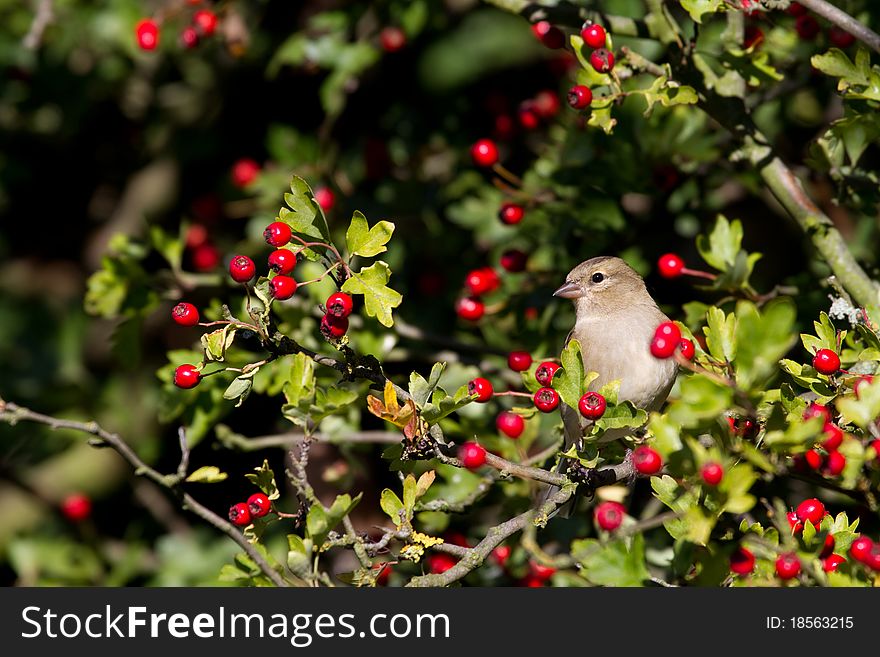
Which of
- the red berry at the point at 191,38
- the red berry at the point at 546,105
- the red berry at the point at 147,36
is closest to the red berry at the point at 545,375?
the red berry at the point at 546,105

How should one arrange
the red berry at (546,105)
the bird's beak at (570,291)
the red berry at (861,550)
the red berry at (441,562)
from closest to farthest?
the red berry at (861,550), the red berry at (441,562), the bird's beak at (570,291), the red berry at (546,105)

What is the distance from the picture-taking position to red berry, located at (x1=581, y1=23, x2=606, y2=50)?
384 cm

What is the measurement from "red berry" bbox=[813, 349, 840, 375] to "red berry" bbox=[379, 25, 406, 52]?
3112mm

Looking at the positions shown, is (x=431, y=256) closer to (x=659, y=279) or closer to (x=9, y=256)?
(x=659, y=279)

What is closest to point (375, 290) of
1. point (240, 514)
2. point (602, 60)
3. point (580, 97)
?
point (240, 514)

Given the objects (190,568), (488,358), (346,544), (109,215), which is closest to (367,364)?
(346,544)

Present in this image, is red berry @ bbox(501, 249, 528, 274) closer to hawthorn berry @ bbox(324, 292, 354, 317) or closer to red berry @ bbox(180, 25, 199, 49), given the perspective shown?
hawthorn berry @ bbox(324, 292, 354, 317)

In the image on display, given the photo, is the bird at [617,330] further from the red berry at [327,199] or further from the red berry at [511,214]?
the red berry at [327,199]

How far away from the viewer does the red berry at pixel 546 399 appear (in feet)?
11.7

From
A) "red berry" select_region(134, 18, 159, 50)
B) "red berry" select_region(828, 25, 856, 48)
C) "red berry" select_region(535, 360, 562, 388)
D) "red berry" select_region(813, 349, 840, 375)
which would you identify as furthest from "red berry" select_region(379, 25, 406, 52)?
"red berry" select_region(813, 349, 840, 375)

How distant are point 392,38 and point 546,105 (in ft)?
2.89

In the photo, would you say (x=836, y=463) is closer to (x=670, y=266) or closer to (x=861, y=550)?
(x=861, y=550)

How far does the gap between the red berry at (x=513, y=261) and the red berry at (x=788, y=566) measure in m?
2.27

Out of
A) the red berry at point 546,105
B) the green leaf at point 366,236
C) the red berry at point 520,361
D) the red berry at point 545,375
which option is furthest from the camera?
the red berry at point 546,105
